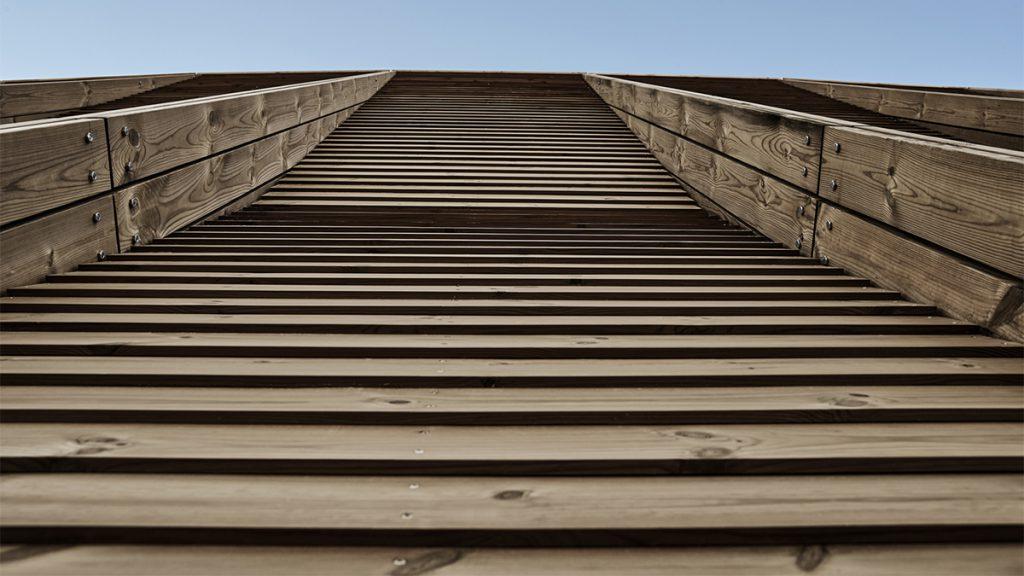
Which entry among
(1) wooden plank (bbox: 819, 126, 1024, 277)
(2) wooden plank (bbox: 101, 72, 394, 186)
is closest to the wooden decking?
(1) wooden plank (bbox: 819, 126, 1024, 277)

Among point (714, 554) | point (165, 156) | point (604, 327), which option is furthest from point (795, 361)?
point (165, 156)

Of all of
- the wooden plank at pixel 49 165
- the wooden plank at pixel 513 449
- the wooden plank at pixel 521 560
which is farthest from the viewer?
the wooden plank at pixel 49 165

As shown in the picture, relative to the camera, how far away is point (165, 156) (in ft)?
10.5

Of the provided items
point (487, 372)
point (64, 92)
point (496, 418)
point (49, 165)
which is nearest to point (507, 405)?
point (496, 418)

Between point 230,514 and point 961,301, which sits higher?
point 961,301

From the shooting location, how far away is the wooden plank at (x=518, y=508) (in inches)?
45.4

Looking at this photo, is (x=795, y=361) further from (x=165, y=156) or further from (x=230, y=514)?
(x=165, y=156)

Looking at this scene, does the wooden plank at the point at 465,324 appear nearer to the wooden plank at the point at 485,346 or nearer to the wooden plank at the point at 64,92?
the wooden plank at the point at 485,346

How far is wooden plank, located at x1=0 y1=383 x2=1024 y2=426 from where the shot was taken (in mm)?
1511

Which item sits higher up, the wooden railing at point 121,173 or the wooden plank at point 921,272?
the wooden railing at point 121,173

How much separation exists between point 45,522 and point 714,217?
144 inches

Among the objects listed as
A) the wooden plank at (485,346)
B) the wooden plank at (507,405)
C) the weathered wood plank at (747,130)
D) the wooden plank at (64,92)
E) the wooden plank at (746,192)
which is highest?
the wooden plank at (64,92)

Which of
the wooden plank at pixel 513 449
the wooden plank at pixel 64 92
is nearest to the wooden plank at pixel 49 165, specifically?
the wooden plank at pixel 513 449

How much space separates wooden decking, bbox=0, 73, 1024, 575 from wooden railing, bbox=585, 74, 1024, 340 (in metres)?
0.13
